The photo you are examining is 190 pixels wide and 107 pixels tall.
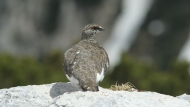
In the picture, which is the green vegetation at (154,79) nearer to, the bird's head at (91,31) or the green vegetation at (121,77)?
the green vegetation at (121,77)

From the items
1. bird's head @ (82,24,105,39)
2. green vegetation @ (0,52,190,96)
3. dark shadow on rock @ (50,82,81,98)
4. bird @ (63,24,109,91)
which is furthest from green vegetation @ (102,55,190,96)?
dark shadow on rock @ (50,82,81,98)

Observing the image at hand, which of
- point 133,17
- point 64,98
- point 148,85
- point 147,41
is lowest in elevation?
point 64,98

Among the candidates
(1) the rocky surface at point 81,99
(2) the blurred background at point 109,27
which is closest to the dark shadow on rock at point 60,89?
(1) the rocky surface at point 81,99

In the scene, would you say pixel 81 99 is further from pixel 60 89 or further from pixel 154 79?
pixel 154 79

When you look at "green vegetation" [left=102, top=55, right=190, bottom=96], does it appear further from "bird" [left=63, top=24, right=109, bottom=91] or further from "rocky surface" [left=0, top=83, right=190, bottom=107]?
"rocky surface" [left=0, top=83, right=190, bottom=107]

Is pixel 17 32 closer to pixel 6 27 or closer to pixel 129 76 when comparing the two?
pixel 6 27

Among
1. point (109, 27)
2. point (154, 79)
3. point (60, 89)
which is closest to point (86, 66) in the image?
point (60, 89)

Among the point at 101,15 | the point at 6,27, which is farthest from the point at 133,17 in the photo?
the point at 6,27
